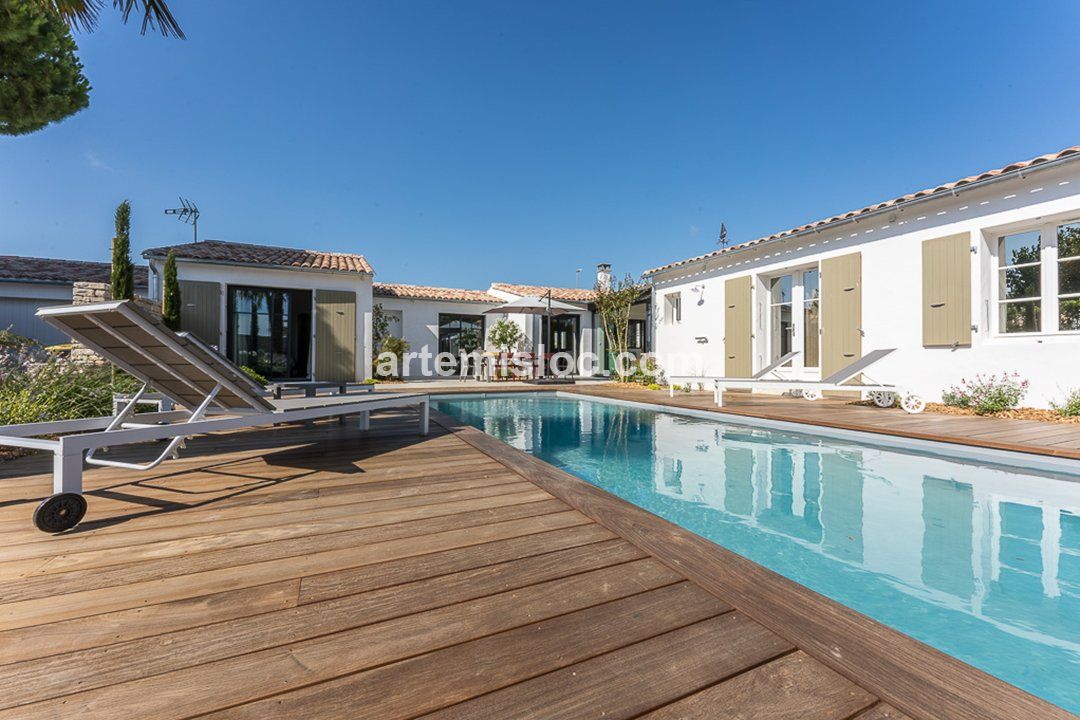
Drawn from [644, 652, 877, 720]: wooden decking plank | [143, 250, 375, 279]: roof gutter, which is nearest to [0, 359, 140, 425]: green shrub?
[644, 652, 877, 720]: wooden decking plank

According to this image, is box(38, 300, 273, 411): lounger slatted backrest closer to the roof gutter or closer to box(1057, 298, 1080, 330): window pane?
the roof gutter

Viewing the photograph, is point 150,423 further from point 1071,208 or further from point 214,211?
point 214,211

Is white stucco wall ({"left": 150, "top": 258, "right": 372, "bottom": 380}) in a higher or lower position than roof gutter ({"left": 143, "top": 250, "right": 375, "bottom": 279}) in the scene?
lower

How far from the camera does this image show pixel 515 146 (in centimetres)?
1312

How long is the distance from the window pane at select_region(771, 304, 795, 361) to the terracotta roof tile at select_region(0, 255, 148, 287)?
16.4 m

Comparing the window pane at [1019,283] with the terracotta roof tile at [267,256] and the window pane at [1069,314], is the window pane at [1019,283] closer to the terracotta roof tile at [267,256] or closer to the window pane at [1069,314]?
the window pane at [1069,314]

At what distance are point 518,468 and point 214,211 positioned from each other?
15.0 meters

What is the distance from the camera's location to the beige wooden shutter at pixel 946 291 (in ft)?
19.7

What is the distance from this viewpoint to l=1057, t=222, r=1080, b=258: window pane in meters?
5.38

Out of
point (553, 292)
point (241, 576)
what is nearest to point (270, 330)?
point (553, 292)

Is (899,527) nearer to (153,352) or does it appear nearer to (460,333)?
(153,352)

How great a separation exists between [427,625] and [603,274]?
43.6 feet

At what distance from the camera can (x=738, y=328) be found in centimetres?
924

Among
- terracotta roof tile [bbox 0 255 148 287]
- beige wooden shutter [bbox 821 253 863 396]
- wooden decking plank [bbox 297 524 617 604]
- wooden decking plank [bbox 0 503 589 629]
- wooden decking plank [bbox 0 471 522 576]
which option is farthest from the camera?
terracotta roof tile [bbox 0 255 148 287]
